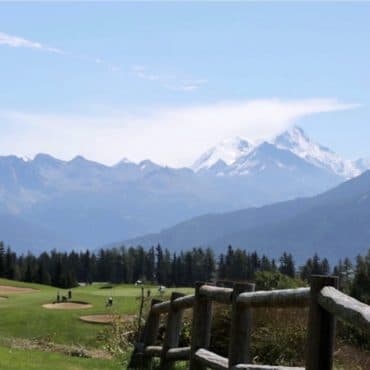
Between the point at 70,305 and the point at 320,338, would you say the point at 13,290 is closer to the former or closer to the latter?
the point at 70,305

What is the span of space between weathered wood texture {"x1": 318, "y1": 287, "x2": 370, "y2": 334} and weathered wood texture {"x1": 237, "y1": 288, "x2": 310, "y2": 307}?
0.53 m

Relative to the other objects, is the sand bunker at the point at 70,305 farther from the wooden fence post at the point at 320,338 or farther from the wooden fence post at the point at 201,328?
the wooden fence post at the point at 320,338

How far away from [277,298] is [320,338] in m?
1.32

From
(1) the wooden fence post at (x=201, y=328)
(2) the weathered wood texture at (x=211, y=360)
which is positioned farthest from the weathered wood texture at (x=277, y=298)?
(1) the wooden fence post at (x=201, y=328)

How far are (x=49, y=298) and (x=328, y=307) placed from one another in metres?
45.7

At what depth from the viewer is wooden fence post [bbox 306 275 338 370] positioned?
7.09 metres

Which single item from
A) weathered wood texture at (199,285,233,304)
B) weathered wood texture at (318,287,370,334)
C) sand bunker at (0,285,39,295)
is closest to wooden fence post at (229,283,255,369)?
weathered wood texture at (199,285,233,304)

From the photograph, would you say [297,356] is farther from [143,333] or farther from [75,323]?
[75,323]

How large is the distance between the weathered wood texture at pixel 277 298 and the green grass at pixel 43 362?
5.43 meters

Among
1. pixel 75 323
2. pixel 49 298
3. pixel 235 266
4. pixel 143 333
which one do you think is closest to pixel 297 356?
pixel 143 333

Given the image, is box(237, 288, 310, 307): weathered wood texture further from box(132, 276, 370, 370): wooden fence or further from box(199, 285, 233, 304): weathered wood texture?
box(199, 285, 233, 304): weathered wood texture

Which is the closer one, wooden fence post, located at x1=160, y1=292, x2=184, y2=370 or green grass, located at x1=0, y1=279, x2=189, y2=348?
wooden fence post, located at x1=160, y1=292, x2=184, y2=370

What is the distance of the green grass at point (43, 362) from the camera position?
13.4 meters

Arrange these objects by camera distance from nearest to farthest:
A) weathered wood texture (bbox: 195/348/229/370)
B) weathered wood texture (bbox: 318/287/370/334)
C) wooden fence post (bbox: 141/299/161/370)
→ weathered wood texture (bbox: 318/287/370/334) → weathered wood texture (bbox: 195/348/229/370) → wooden fence post (bbox: 141/299/161/370)
